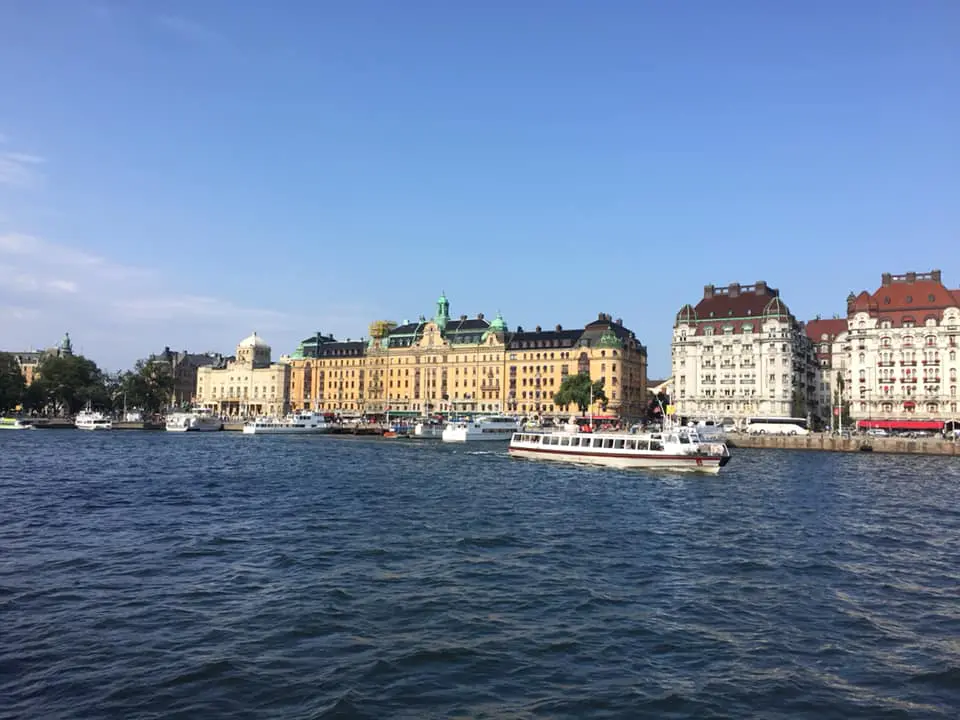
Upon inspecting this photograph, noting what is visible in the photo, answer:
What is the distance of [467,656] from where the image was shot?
18078 millimetres

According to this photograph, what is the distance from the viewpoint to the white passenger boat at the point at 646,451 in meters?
67.2

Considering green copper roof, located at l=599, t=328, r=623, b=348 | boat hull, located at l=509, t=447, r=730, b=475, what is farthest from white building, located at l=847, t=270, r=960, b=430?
boat hull, located at l=509, t=447, r=730, b=475

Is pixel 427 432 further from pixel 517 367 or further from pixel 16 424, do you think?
pixel 16 424

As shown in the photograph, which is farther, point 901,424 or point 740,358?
point 740,358

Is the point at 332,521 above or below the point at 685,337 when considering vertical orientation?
below

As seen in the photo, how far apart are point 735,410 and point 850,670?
131634 millimetres

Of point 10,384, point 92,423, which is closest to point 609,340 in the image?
point 92,423

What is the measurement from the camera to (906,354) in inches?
4993

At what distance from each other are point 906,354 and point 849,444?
29.9 metres

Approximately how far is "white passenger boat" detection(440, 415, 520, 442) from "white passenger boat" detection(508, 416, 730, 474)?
50521 mm

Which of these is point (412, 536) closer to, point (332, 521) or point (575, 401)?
point (332, 521)

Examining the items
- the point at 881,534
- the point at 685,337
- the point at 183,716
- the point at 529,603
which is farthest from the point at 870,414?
the point at 183,716

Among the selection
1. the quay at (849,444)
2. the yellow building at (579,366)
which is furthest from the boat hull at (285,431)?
the quay at (849,444)

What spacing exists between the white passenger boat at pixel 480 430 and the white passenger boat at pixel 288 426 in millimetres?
34244
